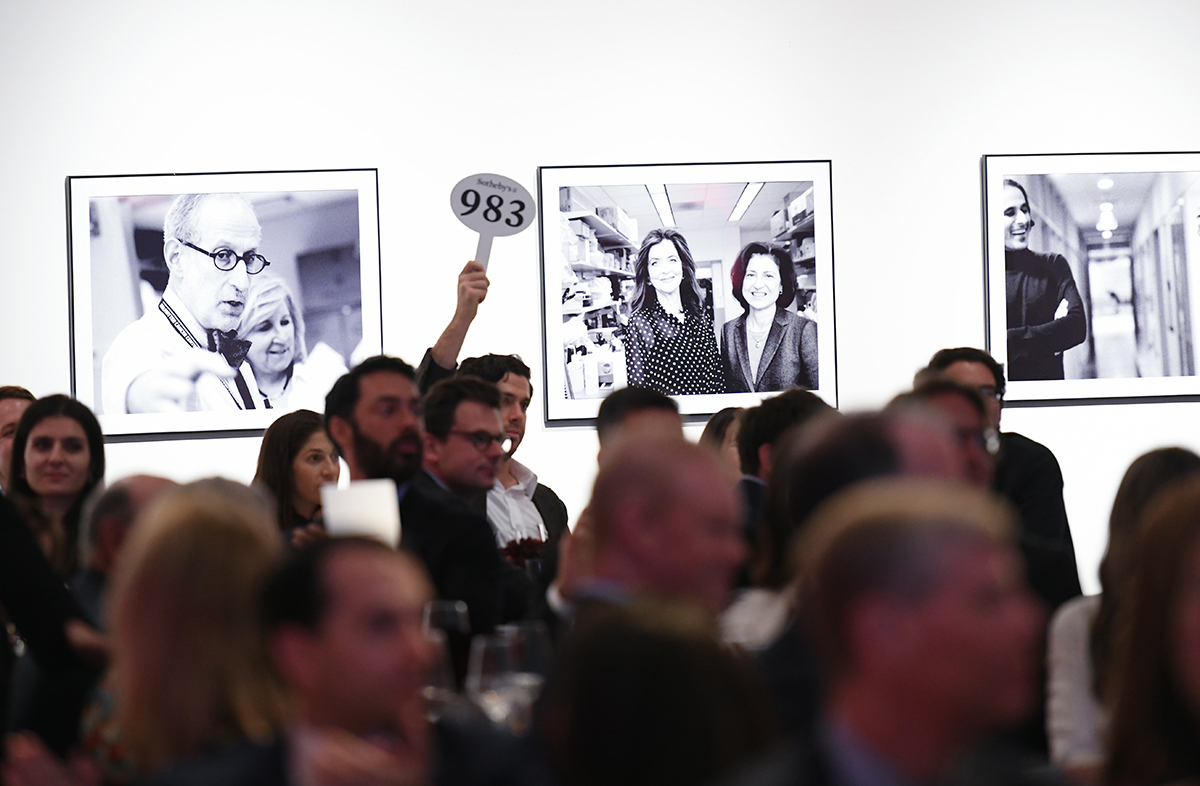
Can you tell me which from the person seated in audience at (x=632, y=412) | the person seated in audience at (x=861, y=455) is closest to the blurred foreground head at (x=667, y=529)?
the person seated in audience at (x=861, y=455)

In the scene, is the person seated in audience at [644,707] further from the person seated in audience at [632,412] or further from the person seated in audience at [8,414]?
the person seated in audience at [8,414]

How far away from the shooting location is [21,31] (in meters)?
5.84

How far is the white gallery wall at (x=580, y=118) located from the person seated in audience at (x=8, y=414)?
862mm

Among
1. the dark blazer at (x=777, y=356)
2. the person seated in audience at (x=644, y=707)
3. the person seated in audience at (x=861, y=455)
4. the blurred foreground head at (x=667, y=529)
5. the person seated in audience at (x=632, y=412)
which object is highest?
the dark blazer at (x=777, y=356)

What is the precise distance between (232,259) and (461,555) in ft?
9.75

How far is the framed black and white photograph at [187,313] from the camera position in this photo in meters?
5.73

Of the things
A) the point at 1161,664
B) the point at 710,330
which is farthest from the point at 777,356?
the point at 1161,664

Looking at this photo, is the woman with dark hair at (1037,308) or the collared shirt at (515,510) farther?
the woman with dark hair at (1037,308)

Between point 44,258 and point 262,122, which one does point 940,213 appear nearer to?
point 262,122

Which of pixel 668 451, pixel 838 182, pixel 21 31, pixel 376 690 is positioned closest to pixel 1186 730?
pixel 668 451

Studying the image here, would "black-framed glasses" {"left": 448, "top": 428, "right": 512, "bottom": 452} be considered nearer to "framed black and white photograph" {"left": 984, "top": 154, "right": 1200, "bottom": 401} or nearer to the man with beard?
the man with beard

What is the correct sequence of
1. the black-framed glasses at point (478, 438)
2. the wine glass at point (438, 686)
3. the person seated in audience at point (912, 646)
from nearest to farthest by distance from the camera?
the person seated in audience at point (912, 646) → the wine glass at point (438, 686) → the black-framed glasses at point (478, 438)

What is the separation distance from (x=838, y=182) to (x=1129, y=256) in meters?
1.45

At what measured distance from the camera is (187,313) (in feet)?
18.8
